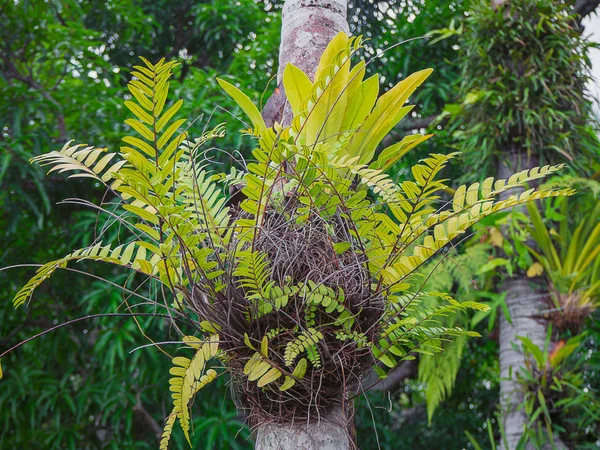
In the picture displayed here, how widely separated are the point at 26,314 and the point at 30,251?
37 cm

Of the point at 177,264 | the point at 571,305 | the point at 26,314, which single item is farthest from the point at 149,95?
the point at 26,314

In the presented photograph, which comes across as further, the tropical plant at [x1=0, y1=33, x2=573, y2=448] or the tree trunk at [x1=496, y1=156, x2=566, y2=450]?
the tree trunk at [x1=496, y1=156, x2=566, y2=450]

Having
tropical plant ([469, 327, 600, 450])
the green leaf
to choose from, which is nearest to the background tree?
tropical plant ([469, 327, 600, 450])

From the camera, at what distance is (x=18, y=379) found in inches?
123

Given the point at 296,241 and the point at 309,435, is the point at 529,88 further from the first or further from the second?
the point at 309,435

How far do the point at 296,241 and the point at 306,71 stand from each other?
0.39m

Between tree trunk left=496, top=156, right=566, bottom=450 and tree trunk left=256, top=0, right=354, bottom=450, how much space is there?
64.1 inches

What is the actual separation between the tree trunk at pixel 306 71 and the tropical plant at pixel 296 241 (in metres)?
0.02

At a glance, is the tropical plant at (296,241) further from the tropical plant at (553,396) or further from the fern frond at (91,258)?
the tropical plant at (553,396)

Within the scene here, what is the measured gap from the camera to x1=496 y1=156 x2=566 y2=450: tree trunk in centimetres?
256

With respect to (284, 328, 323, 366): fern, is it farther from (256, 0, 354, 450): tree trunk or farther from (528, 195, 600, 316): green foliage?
(528, 195, 600, 316): green foliage

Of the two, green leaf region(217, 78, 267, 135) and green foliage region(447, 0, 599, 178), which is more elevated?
green foliage region(447, 0, 599, 178)

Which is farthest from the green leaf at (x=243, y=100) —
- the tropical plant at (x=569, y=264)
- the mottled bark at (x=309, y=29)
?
the tropical plant at (x=569, y=264)

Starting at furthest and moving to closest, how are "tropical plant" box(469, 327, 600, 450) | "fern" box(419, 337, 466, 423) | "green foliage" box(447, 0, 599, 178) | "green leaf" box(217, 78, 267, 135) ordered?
"green foliage" box(447, 0, 599, 178) → "fern" box(419, 337, 466, 423) → "tropical plant" box(469, 327, 600, 450) → "green leaf" box(217, 78, 267, 135)
